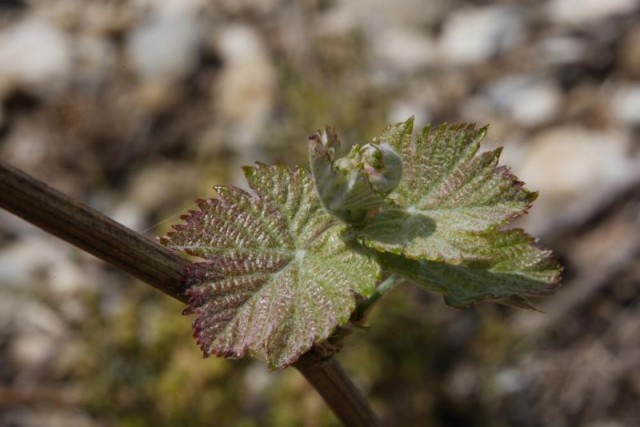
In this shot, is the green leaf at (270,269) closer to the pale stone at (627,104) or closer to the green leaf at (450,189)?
the green leaf at (450,189)

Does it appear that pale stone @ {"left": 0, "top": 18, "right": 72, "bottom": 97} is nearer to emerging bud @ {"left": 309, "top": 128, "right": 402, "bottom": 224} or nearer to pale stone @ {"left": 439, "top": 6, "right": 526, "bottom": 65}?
pale stone @ {"left": 439, "top": 6, "right": 526, "bottom": 65}

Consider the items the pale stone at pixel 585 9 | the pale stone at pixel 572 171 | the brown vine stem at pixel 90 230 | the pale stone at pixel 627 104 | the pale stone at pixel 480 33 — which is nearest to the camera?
the brown vine stem at pixel 90 230

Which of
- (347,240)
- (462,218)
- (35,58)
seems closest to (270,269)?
(347,240)

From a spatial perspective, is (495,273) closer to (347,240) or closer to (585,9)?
(347,240)

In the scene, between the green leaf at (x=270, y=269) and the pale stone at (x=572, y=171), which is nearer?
the green leaf at (x=270, y=269)

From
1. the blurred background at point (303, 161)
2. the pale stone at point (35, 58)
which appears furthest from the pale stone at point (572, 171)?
the pale stone at point (35, 58)

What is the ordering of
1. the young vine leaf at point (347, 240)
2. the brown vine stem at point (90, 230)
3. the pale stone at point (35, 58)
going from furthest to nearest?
the pale stone at point (35, 58), the young vine leaf at point (347, 240), the brown vine stem at point (90, 230)

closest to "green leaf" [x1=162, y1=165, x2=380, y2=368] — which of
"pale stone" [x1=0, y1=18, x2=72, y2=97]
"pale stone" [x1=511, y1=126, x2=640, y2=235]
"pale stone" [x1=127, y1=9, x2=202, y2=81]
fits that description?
"pale stone" [x1=511, y1=126, x2=640, y2=235]
